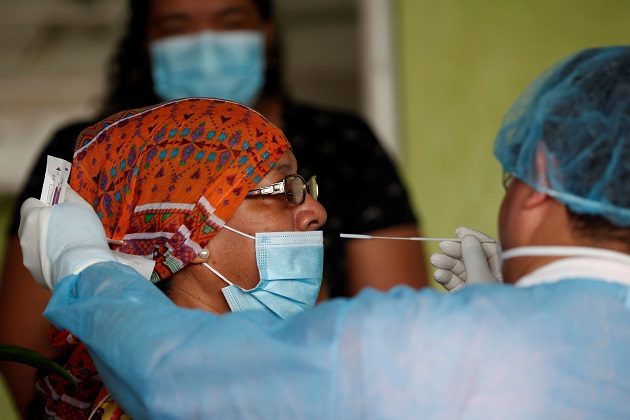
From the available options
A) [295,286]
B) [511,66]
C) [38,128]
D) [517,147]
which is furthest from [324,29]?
[517,147]

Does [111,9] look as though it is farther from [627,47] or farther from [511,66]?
[627,47]

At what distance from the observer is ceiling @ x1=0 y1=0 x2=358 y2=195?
12.7 feet

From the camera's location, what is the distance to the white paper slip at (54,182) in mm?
1817

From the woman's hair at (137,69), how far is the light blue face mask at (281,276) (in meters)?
1.11

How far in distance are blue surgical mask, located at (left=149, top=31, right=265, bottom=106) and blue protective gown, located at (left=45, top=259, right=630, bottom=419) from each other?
150cm

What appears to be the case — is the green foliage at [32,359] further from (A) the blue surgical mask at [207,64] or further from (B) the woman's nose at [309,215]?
(A) the blue surgical mask at [207,64]

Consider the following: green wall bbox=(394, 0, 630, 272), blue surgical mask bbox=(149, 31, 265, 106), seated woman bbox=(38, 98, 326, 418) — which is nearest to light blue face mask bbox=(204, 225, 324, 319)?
seated woman bbox=(38, 98, 326, 418)

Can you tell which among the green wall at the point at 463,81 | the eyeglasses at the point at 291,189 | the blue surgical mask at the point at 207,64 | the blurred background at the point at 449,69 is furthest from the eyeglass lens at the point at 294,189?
A: the green wall at the point at 463,81

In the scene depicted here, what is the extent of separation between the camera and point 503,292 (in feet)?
4.57

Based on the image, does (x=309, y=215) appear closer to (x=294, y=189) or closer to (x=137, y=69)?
(x=294, y=189)

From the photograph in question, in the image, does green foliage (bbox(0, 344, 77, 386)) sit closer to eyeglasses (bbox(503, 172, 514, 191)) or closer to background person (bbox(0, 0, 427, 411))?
eyeglasses (bbox(503, 172, 514, 191))

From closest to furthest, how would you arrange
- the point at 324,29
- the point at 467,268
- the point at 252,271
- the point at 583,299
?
the point at 583,299 < the point at 467,268 < the point at 252,271 < the point at 324,29

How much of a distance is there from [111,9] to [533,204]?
2.83 meters

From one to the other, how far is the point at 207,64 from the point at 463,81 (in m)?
1.13
